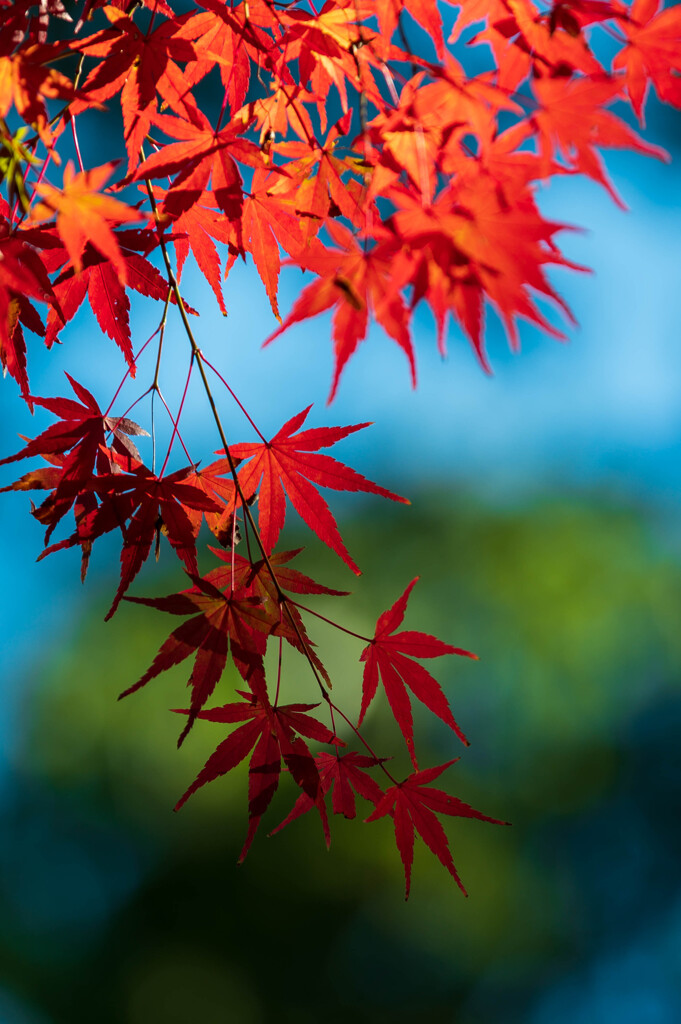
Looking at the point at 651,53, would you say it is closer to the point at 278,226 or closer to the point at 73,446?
the point at 278,226

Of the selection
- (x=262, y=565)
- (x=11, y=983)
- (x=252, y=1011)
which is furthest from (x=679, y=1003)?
(x=262, y=565)

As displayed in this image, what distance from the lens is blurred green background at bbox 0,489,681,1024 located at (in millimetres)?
5664

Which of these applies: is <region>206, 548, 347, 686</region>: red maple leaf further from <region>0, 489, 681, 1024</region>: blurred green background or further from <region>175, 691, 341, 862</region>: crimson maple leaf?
<region>0, 489, 681, 1024</region>: blurred green background

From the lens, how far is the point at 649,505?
8359 millimetres

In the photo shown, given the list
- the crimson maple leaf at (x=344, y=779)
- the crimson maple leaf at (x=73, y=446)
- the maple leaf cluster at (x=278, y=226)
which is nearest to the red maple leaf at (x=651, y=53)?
the maple leaf cluster at (x=278, y=226)

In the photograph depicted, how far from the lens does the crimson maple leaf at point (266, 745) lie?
801 mm

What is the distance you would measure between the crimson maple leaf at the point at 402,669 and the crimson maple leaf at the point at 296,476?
9 cm

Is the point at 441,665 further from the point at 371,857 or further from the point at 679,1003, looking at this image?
the point at 679,1003

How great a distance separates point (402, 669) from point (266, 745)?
0.19 metres

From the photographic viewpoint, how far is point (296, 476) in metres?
0.91

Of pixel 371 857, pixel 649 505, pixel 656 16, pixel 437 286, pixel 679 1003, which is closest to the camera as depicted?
pixel 437 286

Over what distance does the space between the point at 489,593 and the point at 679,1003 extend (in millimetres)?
3846

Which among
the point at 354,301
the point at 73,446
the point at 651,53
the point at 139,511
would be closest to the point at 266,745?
the point at 139,511

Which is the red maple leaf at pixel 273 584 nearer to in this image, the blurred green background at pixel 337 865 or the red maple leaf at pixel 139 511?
the red maple leaf at pixel 139 511
